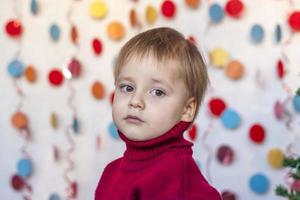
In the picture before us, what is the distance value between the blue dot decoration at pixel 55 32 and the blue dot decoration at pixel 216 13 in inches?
23.9

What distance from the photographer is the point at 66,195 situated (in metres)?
2.28

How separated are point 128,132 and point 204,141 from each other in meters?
0.89

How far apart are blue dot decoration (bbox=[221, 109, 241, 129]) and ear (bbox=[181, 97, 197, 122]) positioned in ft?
2.50

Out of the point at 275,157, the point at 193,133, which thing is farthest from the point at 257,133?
the point at 193,133

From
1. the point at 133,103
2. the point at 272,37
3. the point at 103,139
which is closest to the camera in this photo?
the point at 133,103

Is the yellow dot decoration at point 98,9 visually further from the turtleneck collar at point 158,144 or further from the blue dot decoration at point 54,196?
the turtleneck collar at point 158,144

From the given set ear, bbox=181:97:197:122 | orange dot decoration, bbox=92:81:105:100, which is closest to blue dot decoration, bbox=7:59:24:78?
orange dot decoration, bbox=92:81:105:100

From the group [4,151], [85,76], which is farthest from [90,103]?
[4,151]

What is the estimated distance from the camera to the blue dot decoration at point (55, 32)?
2242 mm

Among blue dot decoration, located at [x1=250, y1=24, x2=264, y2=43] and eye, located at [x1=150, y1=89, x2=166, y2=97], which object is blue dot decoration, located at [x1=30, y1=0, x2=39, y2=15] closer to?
blue dot decoration, located at [x1=250, y1=24, x2=264, y2=43]

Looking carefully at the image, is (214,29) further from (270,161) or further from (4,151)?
(4,151)

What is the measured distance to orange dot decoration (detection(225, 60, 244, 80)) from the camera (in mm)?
2041

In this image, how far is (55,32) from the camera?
2.25 metres

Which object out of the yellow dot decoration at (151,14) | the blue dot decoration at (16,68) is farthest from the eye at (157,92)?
the blue dot decoration at (16,68)
